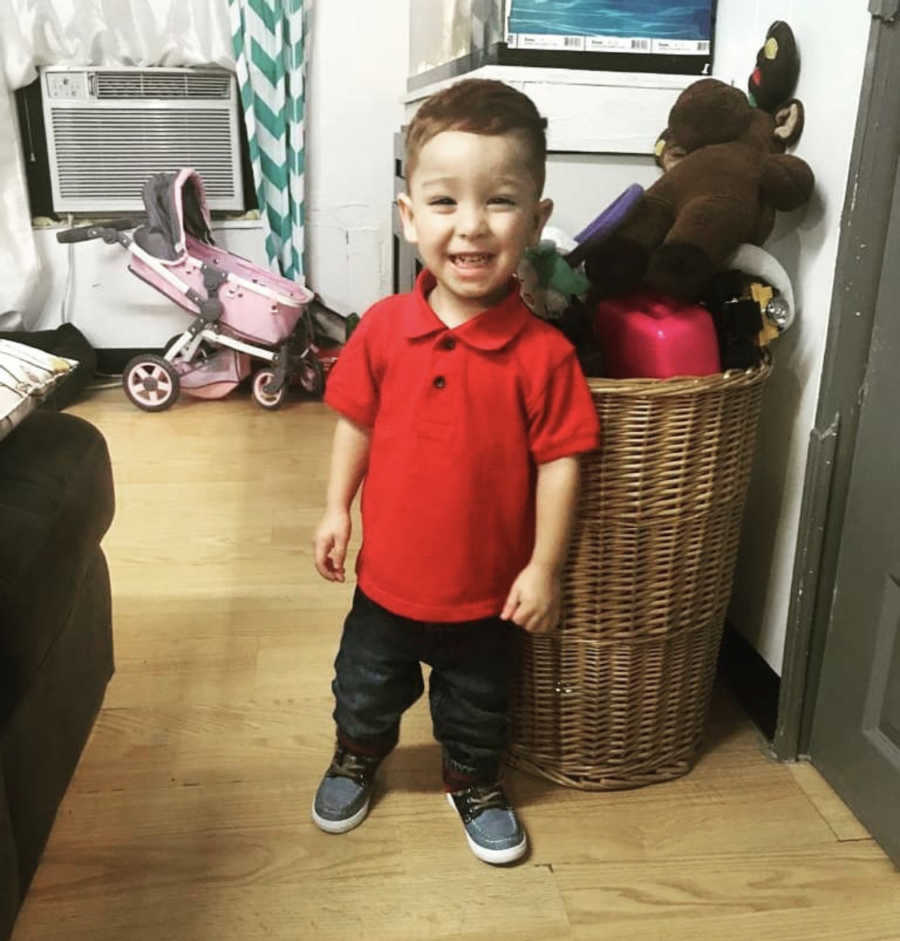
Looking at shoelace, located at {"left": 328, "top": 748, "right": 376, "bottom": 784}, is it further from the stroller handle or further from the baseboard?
the stroller handle

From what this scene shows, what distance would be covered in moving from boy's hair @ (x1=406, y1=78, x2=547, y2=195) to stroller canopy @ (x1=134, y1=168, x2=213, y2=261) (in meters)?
1.82

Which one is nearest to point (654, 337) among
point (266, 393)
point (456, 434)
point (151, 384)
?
point (456, 434)

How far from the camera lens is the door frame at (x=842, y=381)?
3.49ft

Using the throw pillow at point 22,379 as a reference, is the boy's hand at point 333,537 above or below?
below

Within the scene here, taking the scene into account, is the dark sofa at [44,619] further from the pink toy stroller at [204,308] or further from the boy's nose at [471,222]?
the pink toy stroller at [204,308]

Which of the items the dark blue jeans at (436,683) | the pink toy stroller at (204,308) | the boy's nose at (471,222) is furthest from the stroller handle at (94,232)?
the boy's nose at (471,222)

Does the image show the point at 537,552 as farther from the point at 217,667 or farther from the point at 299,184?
the point at 299,184

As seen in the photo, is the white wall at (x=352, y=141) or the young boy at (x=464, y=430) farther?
the white wall at (x=352, y=141)

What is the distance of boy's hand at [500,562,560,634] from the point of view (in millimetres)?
1075

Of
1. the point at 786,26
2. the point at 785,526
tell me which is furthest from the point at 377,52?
the point at 785,526

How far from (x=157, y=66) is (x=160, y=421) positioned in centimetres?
103

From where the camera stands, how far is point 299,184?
289 centimetres

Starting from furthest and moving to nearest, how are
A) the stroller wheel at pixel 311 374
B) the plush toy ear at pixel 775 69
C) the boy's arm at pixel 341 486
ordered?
the stroller wheel at pixel 311 374 → the plush toy ear at pixel 775 69 → the boy's arm at pixel 341 486

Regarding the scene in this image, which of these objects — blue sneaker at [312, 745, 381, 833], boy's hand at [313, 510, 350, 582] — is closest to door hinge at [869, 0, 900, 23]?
boy's hand at [313, 510, 350, 582]
